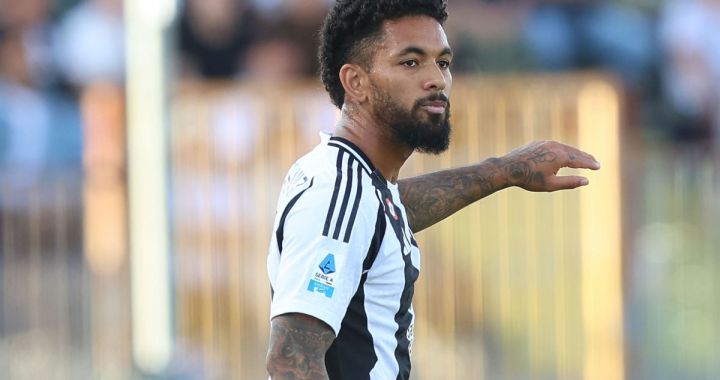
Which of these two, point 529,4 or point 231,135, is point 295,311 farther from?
point 529,4

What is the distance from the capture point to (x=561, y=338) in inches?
368

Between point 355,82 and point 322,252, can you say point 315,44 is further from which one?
point 322,252

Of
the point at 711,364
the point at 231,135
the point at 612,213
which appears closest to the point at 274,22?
the point at 231,135

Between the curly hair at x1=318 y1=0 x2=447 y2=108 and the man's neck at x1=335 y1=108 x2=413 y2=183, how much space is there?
0.17 meters

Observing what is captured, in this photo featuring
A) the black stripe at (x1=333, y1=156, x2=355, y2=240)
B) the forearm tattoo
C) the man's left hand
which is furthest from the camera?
the forearm tattoo

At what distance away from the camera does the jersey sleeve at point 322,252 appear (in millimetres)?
3746

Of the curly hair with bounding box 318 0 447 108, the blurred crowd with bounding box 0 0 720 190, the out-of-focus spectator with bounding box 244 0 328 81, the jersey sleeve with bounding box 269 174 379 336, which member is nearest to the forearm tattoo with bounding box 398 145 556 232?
the curly hair with bounding box 318 0 447 108

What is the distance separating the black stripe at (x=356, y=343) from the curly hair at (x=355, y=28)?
25.0 inches

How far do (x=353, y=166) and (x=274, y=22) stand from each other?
6302mm

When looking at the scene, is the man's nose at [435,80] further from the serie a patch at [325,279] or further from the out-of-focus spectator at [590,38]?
the out-of-focus spectator at [590,38]

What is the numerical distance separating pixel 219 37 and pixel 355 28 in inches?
233

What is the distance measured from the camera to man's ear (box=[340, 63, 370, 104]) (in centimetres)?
435

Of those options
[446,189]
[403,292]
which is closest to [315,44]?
[446,189]

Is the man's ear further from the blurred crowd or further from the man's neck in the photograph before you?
the blurred crowd
